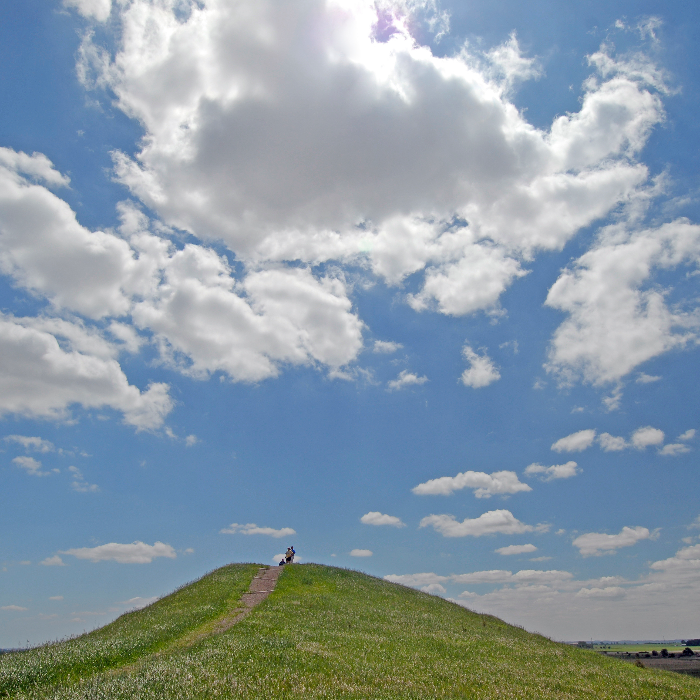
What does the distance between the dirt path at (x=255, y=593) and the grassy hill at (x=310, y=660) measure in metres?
A: 0.68

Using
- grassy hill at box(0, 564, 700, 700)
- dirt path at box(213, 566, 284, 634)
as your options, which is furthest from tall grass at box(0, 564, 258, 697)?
dirt path at box(213, 566, 284, 634)

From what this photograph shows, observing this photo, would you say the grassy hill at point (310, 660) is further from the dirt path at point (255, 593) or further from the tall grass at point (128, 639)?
the dirt path at point (255, 593)

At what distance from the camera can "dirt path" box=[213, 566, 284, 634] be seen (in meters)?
26.2

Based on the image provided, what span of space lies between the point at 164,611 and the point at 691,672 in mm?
39028

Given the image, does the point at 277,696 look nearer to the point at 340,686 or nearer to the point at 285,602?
the point at 340,686

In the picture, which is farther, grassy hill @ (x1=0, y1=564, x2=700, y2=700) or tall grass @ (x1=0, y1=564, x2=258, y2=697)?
tall grass @ (x1=0, y1=564, x2=258, y2=697)

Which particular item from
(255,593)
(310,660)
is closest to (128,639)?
(310,660)

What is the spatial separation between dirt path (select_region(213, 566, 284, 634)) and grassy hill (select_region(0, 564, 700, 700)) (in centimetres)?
68

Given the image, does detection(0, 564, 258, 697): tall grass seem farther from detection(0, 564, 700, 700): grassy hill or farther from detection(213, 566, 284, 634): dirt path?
detection(213, 566, 284, 634): dirt path

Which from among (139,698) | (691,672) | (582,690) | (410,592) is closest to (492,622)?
(410,592)

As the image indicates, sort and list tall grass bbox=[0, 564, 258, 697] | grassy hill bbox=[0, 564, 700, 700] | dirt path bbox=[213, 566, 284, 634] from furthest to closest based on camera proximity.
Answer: dirt path bbox=[213, 566, 284, 634] < tall grass bbox=[0, 564, 258, 697] < grassy hill bbox=[0, 564, 700, 700]

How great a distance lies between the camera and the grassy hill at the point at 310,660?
1541 centimetres

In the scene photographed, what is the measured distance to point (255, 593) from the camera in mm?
34438

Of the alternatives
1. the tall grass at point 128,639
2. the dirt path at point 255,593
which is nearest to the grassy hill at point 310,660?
the tall grass at point 128,639
